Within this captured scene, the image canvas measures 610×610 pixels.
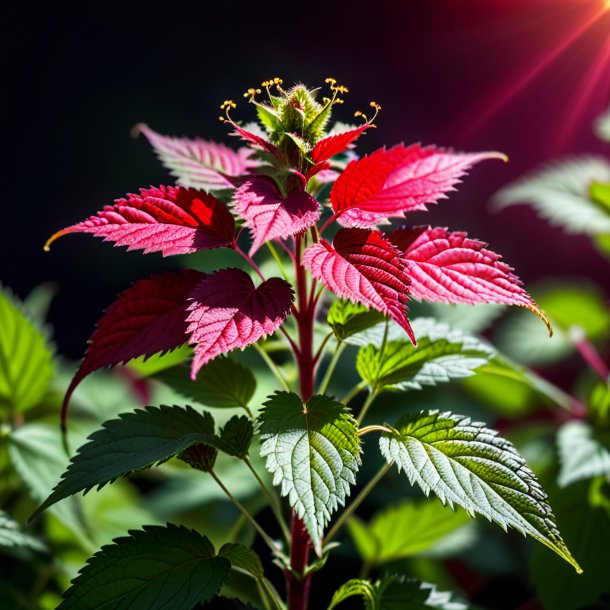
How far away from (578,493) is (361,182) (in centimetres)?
45

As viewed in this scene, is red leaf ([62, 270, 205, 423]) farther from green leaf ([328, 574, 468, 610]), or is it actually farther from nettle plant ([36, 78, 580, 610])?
green leaf ([328, 574, 468, 610])

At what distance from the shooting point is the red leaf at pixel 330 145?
19.0 inches

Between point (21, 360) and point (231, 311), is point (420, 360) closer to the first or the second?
point (231, 311)

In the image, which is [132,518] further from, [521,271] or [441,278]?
[521,271]

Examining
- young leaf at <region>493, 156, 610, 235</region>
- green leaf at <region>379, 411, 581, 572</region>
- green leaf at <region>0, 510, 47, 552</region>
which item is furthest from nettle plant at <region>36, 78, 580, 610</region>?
young leaf at <region>493, 156, 610, 235</region>

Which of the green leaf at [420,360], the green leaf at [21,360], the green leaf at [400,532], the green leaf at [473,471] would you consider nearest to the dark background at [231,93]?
the green leaf at [21,360]

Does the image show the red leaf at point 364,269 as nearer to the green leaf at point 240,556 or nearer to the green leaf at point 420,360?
the green leaf at point 420,360

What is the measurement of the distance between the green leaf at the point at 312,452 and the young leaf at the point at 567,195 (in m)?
0.51

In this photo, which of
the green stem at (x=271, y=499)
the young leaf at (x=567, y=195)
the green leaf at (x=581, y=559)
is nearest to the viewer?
the green stem at (x=271, y=499)

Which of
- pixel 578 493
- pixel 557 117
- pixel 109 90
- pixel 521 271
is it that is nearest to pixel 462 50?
pixel 557 117

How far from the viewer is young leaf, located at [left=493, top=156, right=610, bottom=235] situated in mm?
884

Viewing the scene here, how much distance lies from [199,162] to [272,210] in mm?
167

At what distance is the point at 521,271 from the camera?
5.32ft

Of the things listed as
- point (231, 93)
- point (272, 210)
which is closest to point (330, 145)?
point (272, 210)
